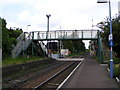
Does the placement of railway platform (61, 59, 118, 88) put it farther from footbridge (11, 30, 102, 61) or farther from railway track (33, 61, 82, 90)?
footbridge (11, 30, 102, 61)

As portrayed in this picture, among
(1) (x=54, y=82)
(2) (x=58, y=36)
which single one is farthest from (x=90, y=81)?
(2) (x=58, y=36)

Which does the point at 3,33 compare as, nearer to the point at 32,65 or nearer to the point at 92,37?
the point at 32,65

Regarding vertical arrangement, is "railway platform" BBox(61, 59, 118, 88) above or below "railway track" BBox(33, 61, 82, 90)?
above

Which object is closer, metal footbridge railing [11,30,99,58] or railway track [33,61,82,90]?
railway track [33,61,82,90]

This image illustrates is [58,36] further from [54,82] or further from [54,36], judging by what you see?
[54,82]

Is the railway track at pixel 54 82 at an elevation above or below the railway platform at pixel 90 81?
below

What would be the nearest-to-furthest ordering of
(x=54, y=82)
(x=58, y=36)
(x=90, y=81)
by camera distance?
(x=90, y=81) → (x=54, y=82) → (x=58, y=36)

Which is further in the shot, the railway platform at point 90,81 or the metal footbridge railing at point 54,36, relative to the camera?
the metal footbridge railing at point 54,36

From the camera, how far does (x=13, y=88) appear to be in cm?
1531

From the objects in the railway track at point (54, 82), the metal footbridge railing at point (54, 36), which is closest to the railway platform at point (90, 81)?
the railway track at point (54, 82)

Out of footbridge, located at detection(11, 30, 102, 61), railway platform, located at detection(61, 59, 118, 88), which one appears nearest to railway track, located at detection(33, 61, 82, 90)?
railway platform, located at detection(61, 59, 118, 88)

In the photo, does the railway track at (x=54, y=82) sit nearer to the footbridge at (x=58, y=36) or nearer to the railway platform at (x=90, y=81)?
the railway platform at (x=90, y=81)

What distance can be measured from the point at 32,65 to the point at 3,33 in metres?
6.10

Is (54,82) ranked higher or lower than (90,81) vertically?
lower
